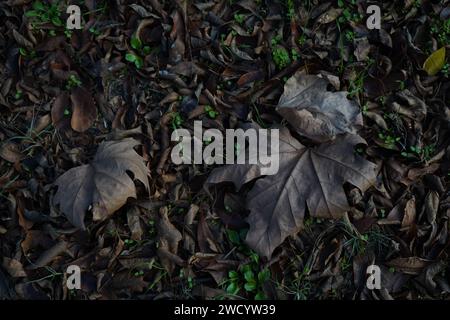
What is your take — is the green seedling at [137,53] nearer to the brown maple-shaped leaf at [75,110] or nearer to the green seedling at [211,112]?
the brown maple-shaped leaf at [75,110]

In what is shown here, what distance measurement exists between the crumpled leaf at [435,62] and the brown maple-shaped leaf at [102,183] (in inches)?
57.8

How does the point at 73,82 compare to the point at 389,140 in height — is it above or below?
above

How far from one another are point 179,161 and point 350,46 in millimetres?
1046

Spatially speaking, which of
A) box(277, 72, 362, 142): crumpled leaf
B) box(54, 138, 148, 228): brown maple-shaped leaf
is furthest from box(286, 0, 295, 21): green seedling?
box(54, 138, 148, 228): brown maple-shaped leaf

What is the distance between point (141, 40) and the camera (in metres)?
2.73

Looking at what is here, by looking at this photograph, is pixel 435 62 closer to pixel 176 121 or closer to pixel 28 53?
pixel 176 121

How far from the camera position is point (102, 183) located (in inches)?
96.5

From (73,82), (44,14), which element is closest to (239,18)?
(73,82)

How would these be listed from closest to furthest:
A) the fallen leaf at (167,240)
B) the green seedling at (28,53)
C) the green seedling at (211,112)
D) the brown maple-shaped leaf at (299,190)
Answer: the brown maple-shaped leaf at (299,190) < the fallen leaf at (167,240) < the green seedling at (211,112) < the green seedling at (28,53)

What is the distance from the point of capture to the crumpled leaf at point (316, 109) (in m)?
2.46

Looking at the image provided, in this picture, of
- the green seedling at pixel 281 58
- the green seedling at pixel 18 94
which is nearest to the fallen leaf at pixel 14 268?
the green seedling at pixel 18 94

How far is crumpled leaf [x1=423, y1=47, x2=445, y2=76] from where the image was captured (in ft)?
8.49

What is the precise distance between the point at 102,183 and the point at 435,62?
1.72 m

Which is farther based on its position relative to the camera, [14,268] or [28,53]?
[28,53]
